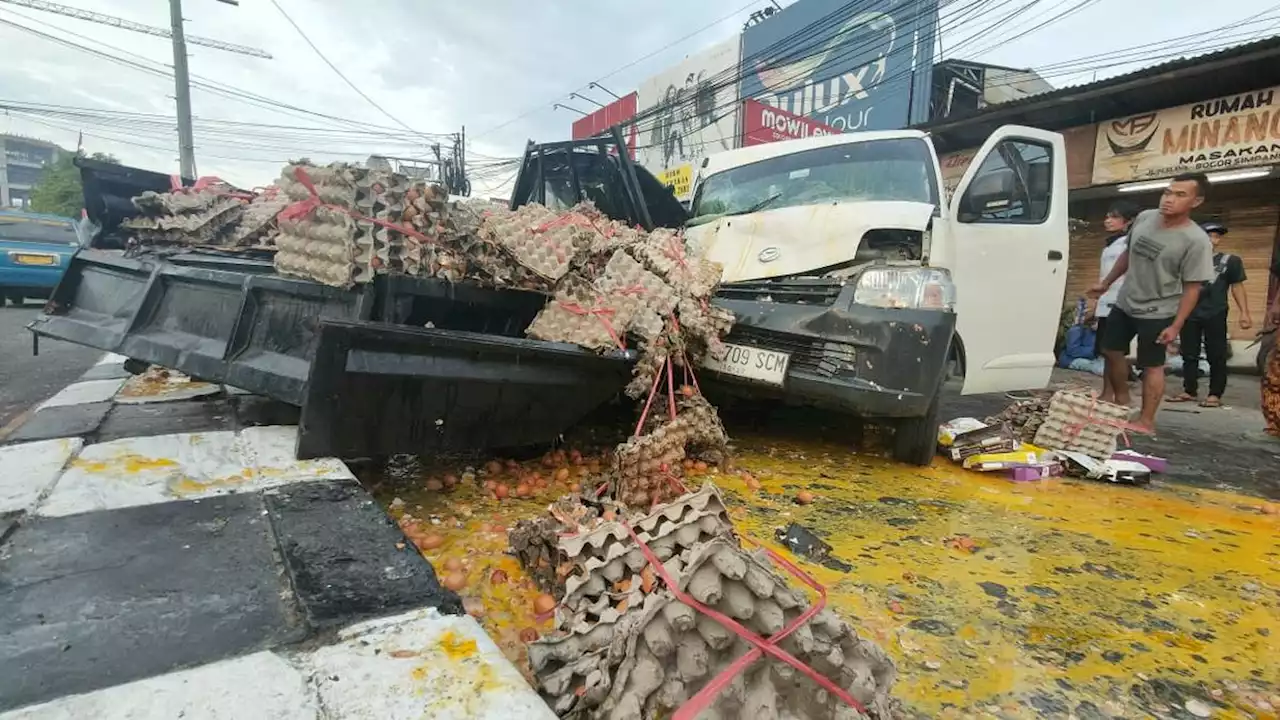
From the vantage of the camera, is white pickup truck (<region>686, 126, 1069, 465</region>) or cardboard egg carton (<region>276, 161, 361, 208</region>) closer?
cardboard egg carton (<region>276, 161, 361, 208</region>)

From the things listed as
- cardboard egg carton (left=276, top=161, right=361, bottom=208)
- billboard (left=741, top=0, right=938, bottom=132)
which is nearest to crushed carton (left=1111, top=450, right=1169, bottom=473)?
cardboard egg carton (left=276, top=161, right=361, bottom=208)

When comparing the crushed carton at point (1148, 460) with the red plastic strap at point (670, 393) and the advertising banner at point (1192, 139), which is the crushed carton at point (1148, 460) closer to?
the red plastic strap at point (670, 393)

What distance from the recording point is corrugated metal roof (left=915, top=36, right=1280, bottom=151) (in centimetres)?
841

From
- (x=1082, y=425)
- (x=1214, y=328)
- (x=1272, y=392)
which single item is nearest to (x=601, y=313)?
(x=1082, y=425)

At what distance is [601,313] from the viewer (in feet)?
9.07

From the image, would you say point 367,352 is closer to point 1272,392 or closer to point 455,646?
point 455,646

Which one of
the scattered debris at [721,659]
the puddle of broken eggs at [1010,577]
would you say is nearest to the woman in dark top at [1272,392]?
the puddle of broken eggs at [1010,577]

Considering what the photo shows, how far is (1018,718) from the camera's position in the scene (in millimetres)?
1409

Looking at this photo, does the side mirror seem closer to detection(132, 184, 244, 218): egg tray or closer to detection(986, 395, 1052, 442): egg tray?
detection(986, 395, 1052, 442): egg tray

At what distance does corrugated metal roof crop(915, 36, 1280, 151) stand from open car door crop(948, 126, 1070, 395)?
6.97 metres

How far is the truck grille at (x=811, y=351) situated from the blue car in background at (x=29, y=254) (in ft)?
41.4

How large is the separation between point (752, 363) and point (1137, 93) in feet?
34.3

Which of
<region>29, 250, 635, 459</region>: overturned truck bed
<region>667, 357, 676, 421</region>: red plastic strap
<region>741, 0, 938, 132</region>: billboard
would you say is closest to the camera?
<region>29, 250, 635, 459</region>: overturned truck bed

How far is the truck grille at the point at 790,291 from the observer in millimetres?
3164
